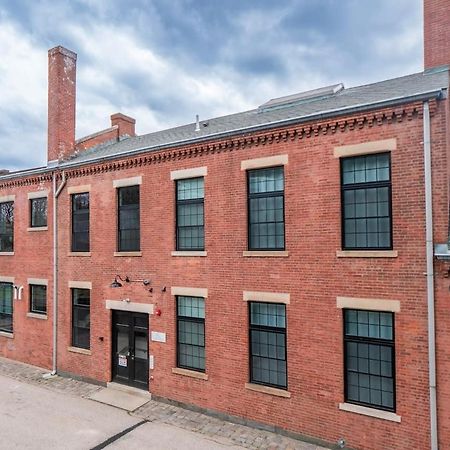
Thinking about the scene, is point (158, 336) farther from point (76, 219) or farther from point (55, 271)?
point (76, 219)

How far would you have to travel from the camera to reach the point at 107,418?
455 inches

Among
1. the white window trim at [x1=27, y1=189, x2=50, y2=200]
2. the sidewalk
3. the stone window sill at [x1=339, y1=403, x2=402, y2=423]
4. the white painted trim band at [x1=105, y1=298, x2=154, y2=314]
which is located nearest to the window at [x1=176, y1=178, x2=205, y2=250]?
the white painted trim band at [x1=105, y1=298, x2=154, y2=314]

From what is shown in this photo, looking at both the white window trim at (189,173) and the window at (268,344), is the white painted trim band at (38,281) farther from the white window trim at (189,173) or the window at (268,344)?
the window at (268,344)

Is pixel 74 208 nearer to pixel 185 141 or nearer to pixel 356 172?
pixel 185 141

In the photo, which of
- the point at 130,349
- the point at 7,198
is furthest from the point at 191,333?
the point at 7,198

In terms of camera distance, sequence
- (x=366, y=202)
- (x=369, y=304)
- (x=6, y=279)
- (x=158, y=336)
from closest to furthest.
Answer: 1. (x=369, y=304)
2. (x=366, y=202)
3. (x=158, y=336)
4. (x=6, y=279)

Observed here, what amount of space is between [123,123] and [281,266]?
1515 centimetres

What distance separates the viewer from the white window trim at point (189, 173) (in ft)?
39.5

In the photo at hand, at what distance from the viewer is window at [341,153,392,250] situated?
370 inches

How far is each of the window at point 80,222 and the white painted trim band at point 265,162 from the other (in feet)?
22.9

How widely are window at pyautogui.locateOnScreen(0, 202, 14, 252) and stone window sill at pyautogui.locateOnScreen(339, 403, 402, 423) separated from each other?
1533cm

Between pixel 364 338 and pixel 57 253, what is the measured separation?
38.8 ft

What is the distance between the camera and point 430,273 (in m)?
8.55

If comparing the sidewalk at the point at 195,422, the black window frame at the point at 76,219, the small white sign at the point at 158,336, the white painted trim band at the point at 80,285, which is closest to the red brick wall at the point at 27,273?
the black window frame at the point at 76,219
